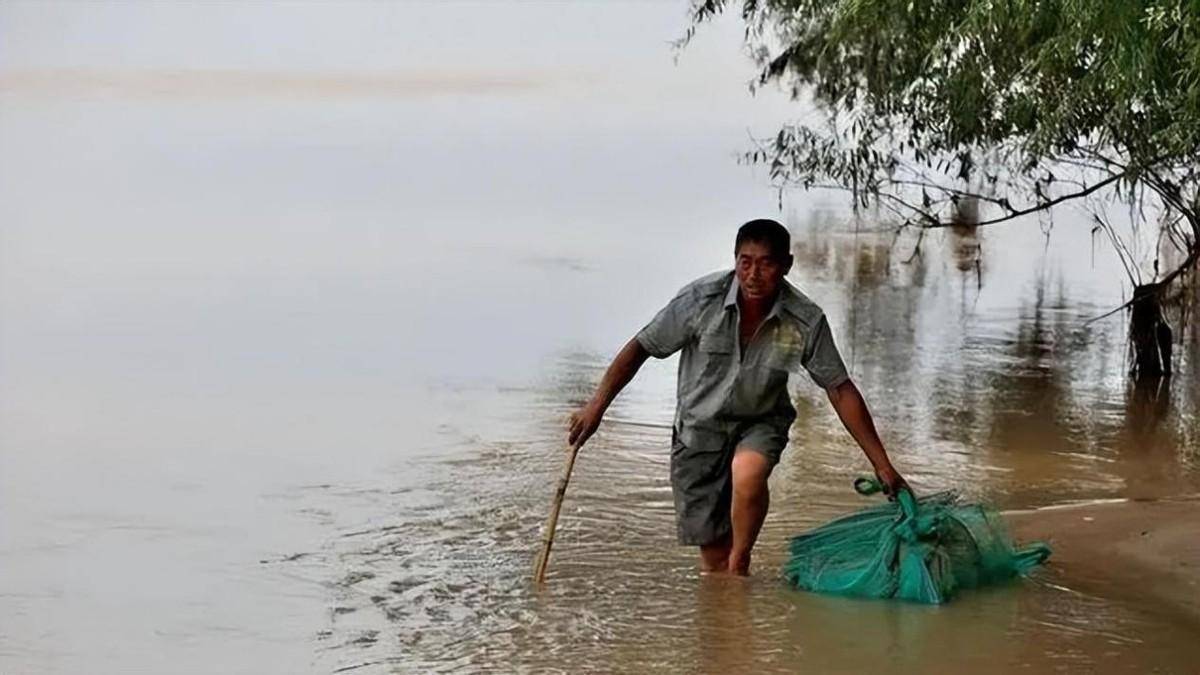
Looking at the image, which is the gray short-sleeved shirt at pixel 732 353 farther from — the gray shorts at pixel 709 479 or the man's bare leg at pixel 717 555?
Answer: the man's bare leg at pixel 717 555

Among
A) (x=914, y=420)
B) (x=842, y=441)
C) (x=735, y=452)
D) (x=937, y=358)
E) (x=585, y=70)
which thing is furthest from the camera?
(x=585, y=70)

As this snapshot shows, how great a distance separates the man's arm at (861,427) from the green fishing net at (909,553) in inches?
8.3

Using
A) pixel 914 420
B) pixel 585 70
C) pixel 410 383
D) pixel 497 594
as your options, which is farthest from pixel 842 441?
pixel 585 70

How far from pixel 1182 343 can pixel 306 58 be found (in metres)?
33.0

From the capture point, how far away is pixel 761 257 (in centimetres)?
720

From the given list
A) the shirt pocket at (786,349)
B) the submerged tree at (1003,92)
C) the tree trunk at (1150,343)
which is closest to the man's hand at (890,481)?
the shirt pocket at (786,349)

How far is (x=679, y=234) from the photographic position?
23922 millimetres

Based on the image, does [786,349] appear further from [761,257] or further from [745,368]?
[761,257]

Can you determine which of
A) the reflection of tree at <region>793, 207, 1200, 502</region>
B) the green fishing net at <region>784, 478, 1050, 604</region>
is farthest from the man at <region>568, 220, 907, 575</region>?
the reflection of tree at <region>793, 207, 1200, 502</region>

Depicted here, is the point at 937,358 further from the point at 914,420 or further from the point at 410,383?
the point at 410,383

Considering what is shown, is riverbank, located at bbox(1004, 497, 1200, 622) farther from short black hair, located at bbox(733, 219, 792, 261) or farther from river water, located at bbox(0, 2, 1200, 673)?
short black hair, located at bbox(733, 219, 792, 261)

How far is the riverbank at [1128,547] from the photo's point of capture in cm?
789

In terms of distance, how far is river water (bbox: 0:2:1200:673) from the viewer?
7.43 meters

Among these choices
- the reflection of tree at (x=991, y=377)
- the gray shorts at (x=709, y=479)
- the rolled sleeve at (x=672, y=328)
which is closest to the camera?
the rolled sleeve at (x=672, y=328)
